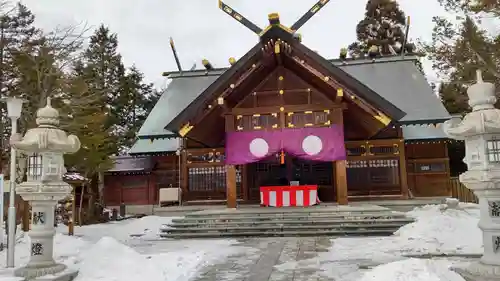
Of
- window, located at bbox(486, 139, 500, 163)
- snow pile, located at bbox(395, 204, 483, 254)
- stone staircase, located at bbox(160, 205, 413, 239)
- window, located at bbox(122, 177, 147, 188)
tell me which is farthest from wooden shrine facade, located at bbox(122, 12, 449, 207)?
window, located at bbox(486, 139, 500, 163)

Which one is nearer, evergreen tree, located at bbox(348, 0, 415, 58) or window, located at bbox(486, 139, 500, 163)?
window, located at bbox(486, 139, 500, 163)

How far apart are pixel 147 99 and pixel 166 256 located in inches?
1186

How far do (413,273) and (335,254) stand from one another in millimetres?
3232

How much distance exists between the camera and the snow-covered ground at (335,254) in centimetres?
582

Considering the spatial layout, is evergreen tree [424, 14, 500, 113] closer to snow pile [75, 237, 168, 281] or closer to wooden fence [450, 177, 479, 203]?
wooden fence [450, 177, 479, 203]

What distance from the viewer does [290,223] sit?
38.9ft

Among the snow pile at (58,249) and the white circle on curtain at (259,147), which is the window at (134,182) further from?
the snow pile at (58,249)

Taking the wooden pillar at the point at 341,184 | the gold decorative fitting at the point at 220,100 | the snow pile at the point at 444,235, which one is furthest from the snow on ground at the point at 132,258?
the gold decorative fitting at the point at 220,100

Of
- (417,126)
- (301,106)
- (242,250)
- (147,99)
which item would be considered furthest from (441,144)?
(147,99)

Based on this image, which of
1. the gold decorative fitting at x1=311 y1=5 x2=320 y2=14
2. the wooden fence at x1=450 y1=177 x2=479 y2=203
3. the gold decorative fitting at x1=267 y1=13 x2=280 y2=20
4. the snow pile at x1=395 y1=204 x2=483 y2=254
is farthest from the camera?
the wooden fence at x1=450 y1=177 x2=479 y2=203

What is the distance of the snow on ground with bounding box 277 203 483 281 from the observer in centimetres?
537

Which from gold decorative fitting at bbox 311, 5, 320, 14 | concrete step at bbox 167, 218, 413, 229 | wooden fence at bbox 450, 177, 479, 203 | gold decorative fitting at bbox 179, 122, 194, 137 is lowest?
concrete step at bbox 167, 218, 413, 229

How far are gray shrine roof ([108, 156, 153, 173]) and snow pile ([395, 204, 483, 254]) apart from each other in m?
14.5

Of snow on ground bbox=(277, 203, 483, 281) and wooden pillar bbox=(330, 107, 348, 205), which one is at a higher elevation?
wooden pillar bbox=(330, 107, 348, 205)
